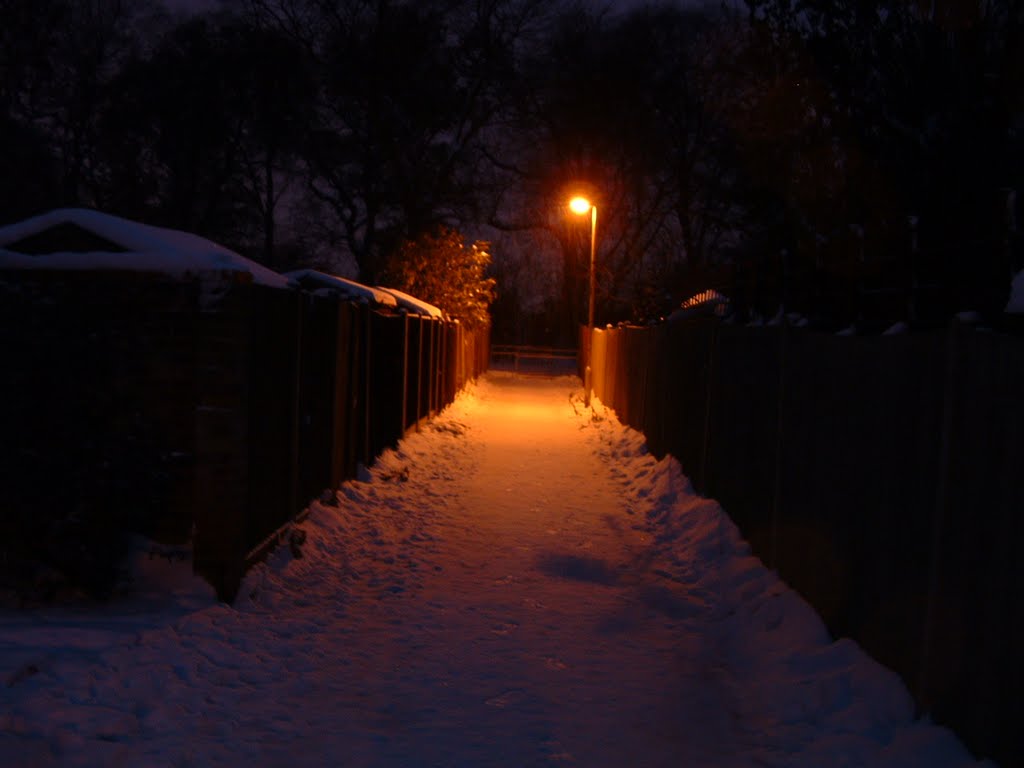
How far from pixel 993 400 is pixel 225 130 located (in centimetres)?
3138

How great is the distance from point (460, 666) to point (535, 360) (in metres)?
48.0

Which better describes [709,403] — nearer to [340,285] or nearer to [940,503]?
[940,503]

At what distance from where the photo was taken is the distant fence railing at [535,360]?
4842 centimetres

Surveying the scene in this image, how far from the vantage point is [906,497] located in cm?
451

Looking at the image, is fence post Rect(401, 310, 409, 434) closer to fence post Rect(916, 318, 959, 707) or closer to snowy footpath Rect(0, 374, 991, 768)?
snowy footpath Rect(0, 374, 991, 768)

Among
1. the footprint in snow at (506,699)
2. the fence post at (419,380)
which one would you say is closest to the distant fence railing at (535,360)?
the fence post at (419,380)

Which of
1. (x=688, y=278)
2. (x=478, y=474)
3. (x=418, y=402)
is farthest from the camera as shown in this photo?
(x=688, y=278)

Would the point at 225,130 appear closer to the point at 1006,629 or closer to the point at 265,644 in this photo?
the point at 265,644

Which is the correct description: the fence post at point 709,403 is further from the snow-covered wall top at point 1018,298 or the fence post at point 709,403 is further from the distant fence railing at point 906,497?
the snow-covered wall top at point 1018,298

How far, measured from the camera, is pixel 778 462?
6.86 metres

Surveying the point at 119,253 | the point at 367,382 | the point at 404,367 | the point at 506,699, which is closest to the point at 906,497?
the point at 506,699

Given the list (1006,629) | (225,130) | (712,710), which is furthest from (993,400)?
(225,130)

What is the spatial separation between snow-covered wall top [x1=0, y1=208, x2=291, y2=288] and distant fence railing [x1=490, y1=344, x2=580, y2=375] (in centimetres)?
3927

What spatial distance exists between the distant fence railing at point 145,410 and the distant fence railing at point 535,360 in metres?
39.5
